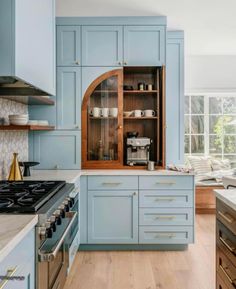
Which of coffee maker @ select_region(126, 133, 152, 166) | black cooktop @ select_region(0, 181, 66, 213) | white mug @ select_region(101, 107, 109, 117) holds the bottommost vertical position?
black cooktop @ select_region(0, 181, 66, 213)

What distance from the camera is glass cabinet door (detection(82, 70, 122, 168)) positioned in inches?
153

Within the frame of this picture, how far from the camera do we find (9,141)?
3.22m

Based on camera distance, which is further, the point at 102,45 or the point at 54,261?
the point at 102,45

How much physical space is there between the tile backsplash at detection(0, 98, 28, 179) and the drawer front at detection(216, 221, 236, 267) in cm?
185

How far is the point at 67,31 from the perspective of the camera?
153 inches

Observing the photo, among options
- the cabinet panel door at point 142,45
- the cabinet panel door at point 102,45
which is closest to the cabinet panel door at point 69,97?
the cabinet panel door at point 102,45

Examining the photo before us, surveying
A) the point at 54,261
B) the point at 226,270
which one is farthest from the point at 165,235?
the point at 54,261

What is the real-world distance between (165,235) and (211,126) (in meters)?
3.04

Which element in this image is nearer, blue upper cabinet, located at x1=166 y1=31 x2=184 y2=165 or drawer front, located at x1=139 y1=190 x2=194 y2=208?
drawer front, located at x1=139 y1=190 x2=194 y2=208

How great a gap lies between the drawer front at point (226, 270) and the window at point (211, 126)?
4.02m

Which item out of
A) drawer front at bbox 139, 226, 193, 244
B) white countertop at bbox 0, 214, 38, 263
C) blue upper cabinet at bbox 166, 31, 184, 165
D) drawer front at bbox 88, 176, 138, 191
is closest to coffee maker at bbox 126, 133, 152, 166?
drawer front at bbox 88, 176, 138, 191

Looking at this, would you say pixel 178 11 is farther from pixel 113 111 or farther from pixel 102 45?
pixel 113 111

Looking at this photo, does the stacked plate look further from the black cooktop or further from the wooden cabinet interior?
the wooden cabinet interior

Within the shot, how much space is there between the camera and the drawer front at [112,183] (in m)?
3.62
